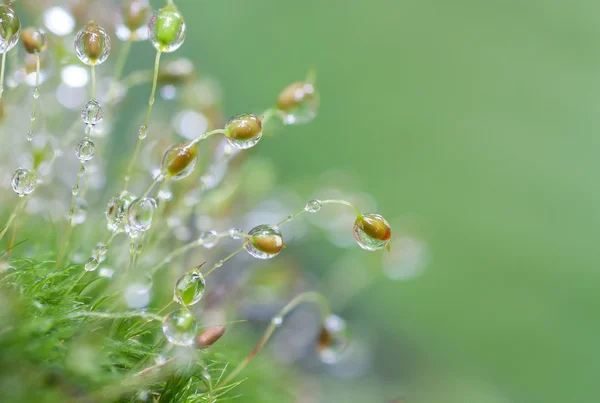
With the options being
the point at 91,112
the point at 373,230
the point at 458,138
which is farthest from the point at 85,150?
the point at 458,138

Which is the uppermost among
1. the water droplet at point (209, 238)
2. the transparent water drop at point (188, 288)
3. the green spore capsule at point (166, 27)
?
the green spore capsule at point (166, 27)

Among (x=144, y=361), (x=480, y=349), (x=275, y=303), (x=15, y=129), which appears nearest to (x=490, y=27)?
(x=480, y=349)

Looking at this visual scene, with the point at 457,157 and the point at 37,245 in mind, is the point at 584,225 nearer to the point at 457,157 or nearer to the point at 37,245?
the point at 457,157

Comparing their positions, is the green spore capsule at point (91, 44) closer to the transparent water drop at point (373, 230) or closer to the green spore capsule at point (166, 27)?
the green spore capsule at point (166, 27)

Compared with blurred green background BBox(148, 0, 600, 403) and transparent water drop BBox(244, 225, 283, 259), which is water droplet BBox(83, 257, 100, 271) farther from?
blurred green background BBox(148, 0, 600, 403)

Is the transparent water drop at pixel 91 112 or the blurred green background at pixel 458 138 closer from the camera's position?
the transparent water drop at pixel 91 112

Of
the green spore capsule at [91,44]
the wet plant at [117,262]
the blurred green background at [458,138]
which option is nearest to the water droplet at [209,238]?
the wet plant at [117,262]

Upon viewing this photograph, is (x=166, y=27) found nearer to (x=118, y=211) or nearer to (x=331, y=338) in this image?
(x=118, y=211)

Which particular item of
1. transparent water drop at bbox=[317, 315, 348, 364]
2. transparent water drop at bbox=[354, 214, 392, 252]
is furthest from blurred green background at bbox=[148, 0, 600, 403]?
transparent water drop at bbox=[354, 214, 392, 252]
